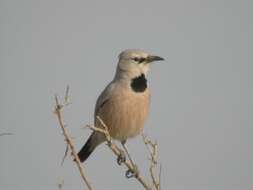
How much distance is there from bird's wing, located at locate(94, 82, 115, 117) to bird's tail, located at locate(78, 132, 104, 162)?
0.58 m

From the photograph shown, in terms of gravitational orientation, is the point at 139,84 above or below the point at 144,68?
below

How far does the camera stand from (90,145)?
9.23 m

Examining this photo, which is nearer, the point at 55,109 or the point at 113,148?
the point at 55,109

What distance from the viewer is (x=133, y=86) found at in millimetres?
8391

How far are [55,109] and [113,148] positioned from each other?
53.3 inches

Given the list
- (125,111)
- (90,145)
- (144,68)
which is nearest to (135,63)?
(144,68)

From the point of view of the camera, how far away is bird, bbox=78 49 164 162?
814cm

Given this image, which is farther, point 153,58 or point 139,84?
point 139,84

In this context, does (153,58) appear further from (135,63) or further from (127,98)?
(127,98)

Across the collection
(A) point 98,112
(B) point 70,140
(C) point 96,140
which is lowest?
(C) point 96,140

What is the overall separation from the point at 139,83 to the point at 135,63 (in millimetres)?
322

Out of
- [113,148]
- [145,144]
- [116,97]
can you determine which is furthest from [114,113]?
[145,144]

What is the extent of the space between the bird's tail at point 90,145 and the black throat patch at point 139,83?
43.5 inches

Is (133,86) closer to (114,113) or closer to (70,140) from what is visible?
(114,113)
